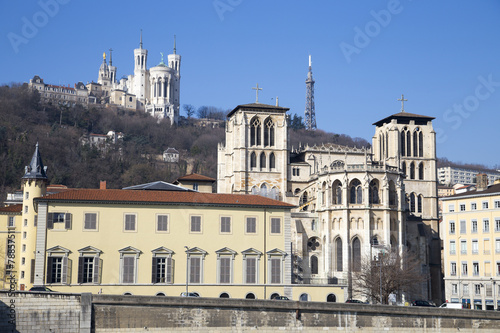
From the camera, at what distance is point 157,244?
6022 cm

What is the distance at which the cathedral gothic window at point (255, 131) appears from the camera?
97.6 meters

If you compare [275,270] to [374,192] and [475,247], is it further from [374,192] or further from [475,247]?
[475,247]

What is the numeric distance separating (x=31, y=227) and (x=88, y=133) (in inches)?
5175

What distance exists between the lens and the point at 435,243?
9612 centimetres

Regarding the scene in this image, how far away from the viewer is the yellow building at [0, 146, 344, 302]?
58438mm

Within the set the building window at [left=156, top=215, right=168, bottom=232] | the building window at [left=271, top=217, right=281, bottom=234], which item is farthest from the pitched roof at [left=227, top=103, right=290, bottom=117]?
the building window at [left=156, top=215, right=168, bottom=232]

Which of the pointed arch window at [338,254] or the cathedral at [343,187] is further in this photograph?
the pointed arch window at [338,254]

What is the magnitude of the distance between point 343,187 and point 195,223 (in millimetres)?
25353

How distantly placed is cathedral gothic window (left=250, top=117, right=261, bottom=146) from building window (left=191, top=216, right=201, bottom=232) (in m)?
36.9

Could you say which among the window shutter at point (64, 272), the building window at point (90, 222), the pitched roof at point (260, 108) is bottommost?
the window shutter at point (64, 272)

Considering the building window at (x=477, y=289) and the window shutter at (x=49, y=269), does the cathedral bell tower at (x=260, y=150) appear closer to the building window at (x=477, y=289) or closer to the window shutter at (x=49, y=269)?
the building window at (x=477, y=289)

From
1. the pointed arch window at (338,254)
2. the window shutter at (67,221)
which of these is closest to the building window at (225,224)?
the window shutter at (67,221)

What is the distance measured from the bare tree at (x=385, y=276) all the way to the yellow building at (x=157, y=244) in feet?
28.9

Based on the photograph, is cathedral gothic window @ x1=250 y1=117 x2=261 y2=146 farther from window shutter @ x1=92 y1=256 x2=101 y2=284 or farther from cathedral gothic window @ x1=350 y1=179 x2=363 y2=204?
window shutter @ x1=92 y1=256 x2=101 y2=284
